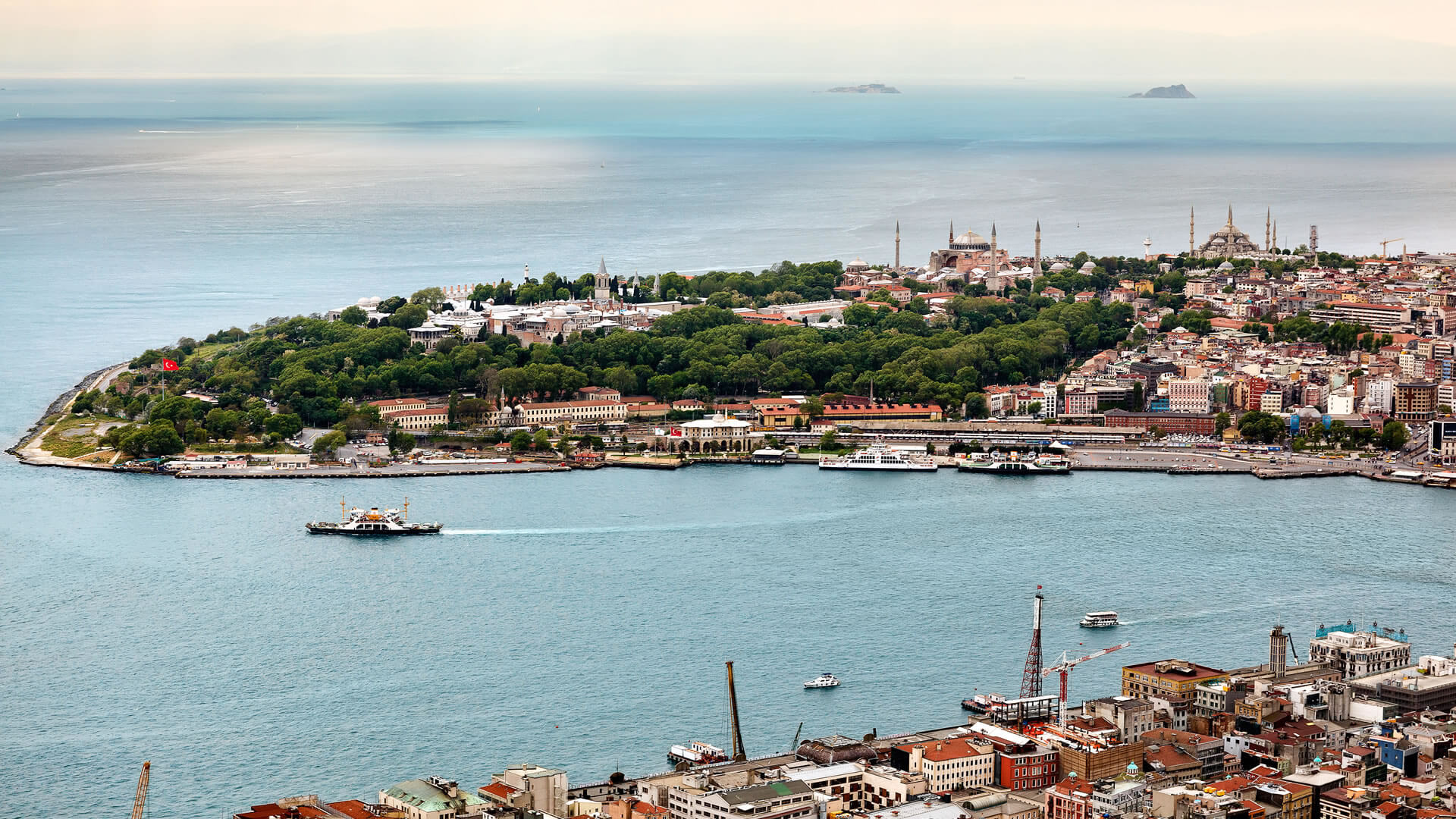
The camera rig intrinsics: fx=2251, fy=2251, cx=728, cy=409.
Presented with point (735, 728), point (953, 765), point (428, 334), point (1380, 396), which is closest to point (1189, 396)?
point (1380, 396)

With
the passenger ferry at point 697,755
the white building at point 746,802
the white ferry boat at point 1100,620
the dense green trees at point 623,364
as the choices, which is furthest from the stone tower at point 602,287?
the white building at point 746,802

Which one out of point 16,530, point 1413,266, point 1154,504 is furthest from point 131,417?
point 1413,266

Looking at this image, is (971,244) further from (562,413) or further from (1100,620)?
(1100,620)

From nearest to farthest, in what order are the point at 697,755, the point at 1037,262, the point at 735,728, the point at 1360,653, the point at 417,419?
the point at 697,755, the point at 735,728, the point at 1360,653, the point at 417,419, the point at 1037,262

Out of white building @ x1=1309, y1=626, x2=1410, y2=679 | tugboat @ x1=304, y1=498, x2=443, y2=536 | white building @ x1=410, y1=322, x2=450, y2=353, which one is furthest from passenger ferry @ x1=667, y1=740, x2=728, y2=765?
white building @ x1=410, y1=322, x2=450, y2=353

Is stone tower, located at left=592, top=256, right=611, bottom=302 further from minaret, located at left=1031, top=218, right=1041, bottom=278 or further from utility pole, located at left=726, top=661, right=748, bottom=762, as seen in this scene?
utility pole, located at left=726, top=661, right=748, bottom=762

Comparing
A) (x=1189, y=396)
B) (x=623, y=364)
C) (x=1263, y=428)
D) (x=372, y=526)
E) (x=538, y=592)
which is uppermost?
(x=623, y=364)

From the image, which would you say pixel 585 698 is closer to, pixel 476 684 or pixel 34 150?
pixel 476 684
